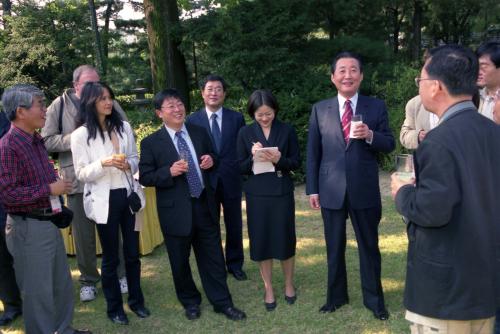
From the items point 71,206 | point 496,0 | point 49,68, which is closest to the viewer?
point 71,206

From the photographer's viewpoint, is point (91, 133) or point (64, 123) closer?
point (91, 133)

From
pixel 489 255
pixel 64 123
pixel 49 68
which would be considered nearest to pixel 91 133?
pixel 64 123

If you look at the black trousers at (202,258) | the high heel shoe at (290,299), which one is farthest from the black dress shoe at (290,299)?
the black trousers at (202,258)

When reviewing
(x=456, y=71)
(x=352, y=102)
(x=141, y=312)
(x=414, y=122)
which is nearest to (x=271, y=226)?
(x=352, y=102)

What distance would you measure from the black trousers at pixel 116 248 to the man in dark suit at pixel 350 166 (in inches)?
64.7

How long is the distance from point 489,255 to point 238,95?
907cm

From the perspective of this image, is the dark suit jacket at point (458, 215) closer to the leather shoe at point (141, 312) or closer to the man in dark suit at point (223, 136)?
the leather shoe at point (141, 312)

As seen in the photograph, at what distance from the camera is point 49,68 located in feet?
73.7

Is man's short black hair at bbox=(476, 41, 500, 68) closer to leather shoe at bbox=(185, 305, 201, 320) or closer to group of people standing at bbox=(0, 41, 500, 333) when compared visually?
group of people standing at bbox=(0, 41, 500, 333)

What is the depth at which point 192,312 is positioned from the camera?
435cm

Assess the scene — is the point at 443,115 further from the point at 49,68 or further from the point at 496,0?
the point at 49,68

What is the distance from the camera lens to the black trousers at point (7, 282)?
4359 mm

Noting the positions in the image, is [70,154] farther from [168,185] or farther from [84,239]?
[168,185]

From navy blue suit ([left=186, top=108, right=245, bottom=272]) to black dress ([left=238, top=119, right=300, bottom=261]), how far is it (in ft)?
2.37
